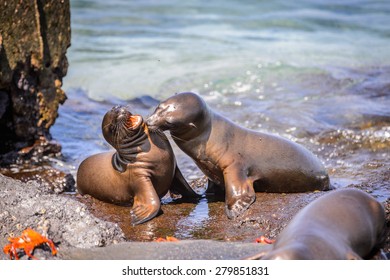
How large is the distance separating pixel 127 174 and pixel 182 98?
764 mm

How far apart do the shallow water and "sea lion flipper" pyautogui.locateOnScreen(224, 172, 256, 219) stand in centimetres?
23

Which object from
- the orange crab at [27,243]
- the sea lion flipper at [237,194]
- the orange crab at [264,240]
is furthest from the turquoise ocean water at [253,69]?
the orange crab at [27,243]

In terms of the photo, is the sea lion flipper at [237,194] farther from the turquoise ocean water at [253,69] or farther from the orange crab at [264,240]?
the turquoise ocean water at [253,69]

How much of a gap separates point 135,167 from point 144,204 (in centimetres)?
37

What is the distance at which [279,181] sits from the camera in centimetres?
682

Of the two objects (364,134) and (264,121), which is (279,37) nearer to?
(264,121)

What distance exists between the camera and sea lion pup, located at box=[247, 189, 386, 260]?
417 cm

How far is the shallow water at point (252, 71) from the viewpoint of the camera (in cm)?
958

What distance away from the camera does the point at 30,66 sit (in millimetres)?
8336

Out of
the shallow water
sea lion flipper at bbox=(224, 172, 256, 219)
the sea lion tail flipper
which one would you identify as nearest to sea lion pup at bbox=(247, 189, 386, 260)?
sea lion flipper at bbox=(224, 172, 256, 219)

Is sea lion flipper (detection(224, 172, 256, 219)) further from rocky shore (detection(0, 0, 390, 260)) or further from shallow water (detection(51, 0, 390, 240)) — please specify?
shallow water (detection(51, 0, 390, 240))

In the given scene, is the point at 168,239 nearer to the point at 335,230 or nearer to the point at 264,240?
the point at 264,240

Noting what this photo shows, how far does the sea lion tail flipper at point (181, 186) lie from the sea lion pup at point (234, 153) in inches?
8.2
